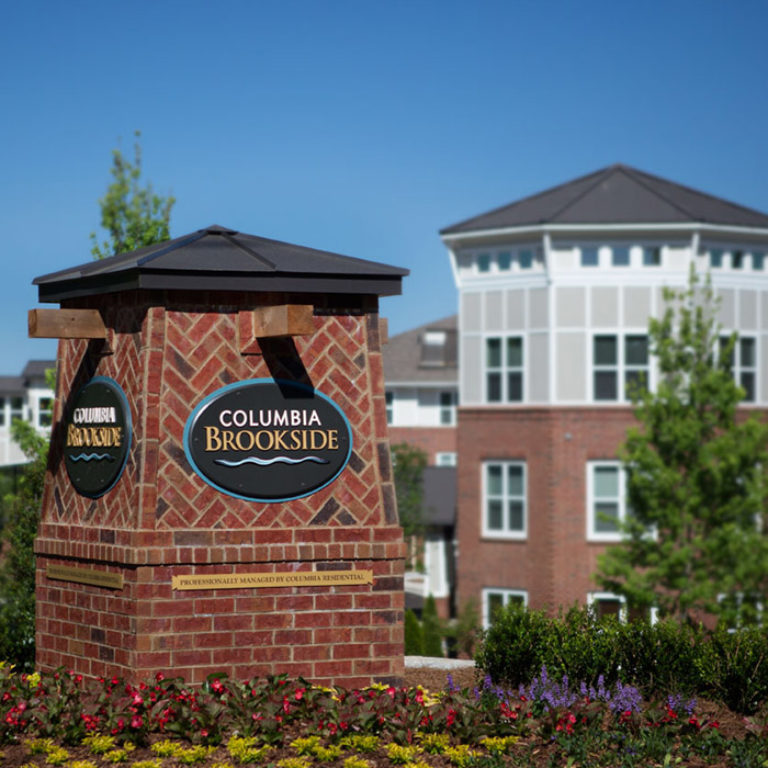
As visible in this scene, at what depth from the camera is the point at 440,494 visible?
56156 mm

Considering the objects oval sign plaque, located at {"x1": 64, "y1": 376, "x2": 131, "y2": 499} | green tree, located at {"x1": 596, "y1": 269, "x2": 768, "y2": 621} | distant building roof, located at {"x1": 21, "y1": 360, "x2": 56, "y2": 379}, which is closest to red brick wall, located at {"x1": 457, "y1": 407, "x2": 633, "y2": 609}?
green tree, located at {"x1": 596, "y1": 269, "x2": 768, "y2": 621}

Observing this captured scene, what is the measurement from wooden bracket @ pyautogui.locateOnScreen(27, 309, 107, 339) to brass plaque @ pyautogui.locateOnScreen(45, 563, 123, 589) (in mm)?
2045

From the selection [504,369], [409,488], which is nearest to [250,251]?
[504,369]

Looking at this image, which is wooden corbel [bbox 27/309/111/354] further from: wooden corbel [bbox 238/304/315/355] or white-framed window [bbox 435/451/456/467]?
white-framed window [bbox 435/451/456/467]

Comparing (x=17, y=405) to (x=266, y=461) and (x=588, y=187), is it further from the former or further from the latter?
(x=266, y=461)

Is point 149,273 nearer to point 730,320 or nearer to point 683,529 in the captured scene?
point 683,529

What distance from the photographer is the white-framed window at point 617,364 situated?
38562 mm

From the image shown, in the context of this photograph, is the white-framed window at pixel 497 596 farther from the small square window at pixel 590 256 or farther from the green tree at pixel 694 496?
the small square window at pixel 590 256

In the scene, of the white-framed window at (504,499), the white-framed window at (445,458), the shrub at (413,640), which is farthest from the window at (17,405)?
the shrub at (413,640)

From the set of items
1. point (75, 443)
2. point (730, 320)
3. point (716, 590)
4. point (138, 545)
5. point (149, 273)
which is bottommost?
point (716, 590)

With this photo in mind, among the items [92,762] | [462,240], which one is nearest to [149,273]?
[92,762]

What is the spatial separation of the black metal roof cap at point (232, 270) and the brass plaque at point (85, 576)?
2.40 metres

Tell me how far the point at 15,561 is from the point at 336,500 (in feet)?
18.1

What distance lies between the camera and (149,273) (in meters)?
10.8
